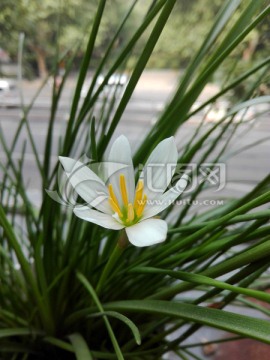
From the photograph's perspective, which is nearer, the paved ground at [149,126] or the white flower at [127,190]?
the white flower at [127,190]

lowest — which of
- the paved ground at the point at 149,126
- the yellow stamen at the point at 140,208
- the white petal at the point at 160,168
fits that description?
the yellow stamen at the point at 140,208

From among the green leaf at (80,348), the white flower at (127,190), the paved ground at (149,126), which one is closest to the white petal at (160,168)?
the white flower at (127,190)

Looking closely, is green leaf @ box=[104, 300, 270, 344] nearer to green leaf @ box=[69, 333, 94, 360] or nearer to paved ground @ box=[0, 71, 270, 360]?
green leaf @ box=[69, 333, 94, 360]

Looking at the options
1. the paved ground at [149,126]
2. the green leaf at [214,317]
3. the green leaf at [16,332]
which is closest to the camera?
the green leaf at [214,317]

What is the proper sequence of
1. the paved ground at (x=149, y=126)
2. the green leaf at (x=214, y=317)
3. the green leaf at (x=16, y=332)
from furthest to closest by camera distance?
the paved ground at (x=149, y=126) → the green leaf at (x=16, y=332) → the green leaf at (x=214, y=317)

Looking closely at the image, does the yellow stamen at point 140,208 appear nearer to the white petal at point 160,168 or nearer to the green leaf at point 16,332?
the white petal at point 160,168

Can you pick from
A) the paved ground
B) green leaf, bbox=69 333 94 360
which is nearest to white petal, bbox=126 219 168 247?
green leaf, bbox=69 333 94 360

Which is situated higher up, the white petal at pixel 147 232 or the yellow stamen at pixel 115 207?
the yellow stamen at pixel 115 207

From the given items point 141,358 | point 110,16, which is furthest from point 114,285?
point 110,16
